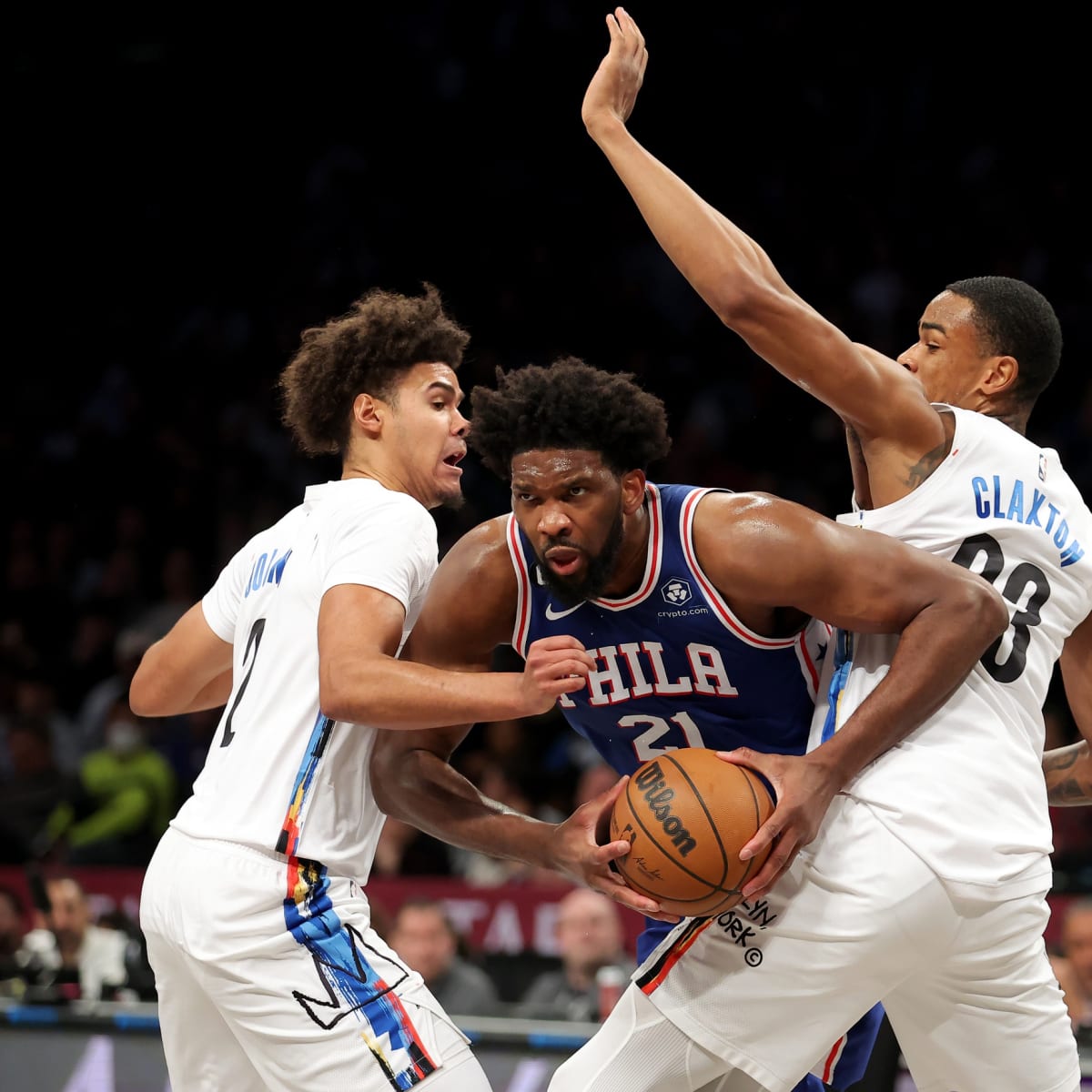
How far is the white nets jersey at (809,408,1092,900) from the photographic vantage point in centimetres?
312

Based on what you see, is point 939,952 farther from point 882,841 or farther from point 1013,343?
point 1013,343

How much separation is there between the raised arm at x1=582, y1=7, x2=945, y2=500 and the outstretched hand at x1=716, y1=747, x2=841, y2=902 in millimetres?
796

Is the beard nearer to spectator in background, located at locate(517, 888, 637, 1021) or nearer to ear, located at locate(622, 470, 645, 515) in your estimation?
ear, located at locate(622, 470, 645, 515)

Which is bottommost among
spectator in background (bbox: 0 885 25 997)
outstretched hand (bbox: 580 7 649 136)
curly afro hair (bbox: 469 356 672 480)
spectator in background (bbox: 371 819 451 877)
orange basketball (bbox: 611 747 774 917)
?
spectator in background (bbox: 0 885 25 997)

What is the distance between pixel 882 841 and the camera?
310 centimetres

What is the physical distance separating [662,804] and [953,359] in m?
1.49

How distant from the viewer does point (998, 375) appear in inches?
150

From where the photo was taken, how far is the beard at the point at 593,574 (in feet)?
10.7

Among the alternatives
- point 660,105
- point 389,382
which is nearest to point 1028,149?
point 660,105

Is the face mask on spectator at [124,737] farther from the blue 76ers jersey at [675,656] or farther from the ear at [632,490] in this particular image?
the ear at [632,490]

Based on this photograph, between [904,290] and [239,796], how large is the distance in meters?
7.63

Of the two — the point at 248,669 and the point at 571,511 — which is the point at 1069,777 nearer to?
the point at 571,511

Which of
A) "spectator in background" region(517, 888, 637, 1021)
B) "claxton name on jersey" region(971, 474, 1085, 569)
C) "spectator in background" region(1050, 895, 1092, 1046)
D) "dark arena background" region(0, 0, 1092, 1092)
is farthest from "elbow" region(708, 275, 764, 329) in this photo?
"dark arena background" region(0, 0, 1092, 1092)

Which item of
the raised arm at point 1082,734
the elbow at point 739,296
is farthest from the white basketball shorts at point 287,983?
the raised arm at point 1082,734
